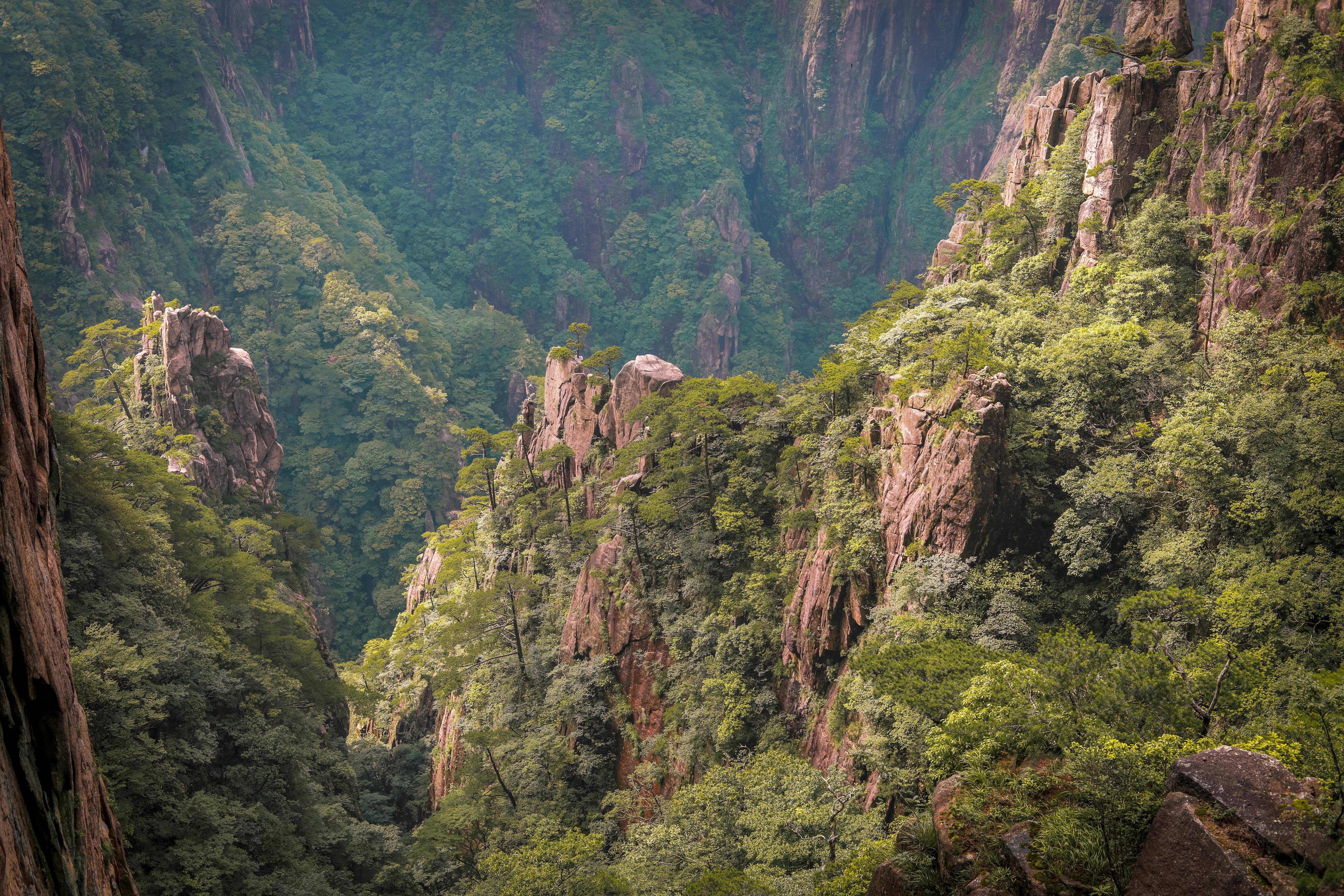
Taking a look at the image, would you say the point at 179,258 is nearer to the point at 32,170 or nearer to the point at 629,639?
the point at 32,170

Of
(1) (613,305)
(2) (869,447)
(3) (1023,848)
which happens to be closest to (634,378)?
(2) (869,447)

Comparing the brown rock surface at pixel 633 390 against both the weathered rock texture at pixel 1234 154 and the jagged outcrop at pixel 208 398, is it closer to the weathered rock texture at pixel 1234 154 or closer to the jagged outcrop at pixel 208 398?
the weathered rock texture at pixel 1234 154

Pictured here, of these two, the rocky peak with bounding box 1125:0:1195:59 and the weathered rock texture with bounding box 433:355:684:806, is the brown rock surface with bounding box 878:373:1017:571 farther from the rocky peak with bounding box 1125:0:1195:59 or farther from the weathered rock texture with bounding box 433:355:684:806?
the rocky peak with bounding box 1125:0:1195:59

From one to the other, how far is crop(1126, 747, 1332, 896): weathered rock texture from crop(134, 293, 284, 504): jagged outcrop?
42163 millimetres

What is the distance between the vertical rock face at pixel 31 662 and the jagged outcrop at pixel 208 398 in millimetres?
33198

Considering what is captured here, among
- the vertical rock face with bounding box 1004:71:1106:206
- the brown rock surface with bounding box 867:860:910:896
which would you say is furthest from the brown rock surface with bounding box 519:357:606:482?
the brown rock surface with bounding box 867:860:910:896

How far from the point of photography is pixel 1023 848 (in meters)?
11.5

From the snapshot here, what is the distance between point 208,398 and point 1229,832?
159ft

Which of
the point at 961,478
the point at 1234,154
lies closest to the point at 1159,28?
the point at 1234,154

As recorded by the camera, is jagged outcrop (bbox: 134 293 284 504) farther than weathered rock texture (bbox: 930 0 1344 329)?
Yes

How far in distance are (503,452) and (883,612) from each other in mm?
31992

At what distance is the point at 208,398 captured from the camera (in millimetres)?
46844

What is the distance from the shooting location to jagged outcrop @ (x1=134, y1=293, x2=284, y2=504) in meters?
44.4

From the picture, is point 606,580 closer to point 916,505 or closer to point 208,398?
point 916,505
